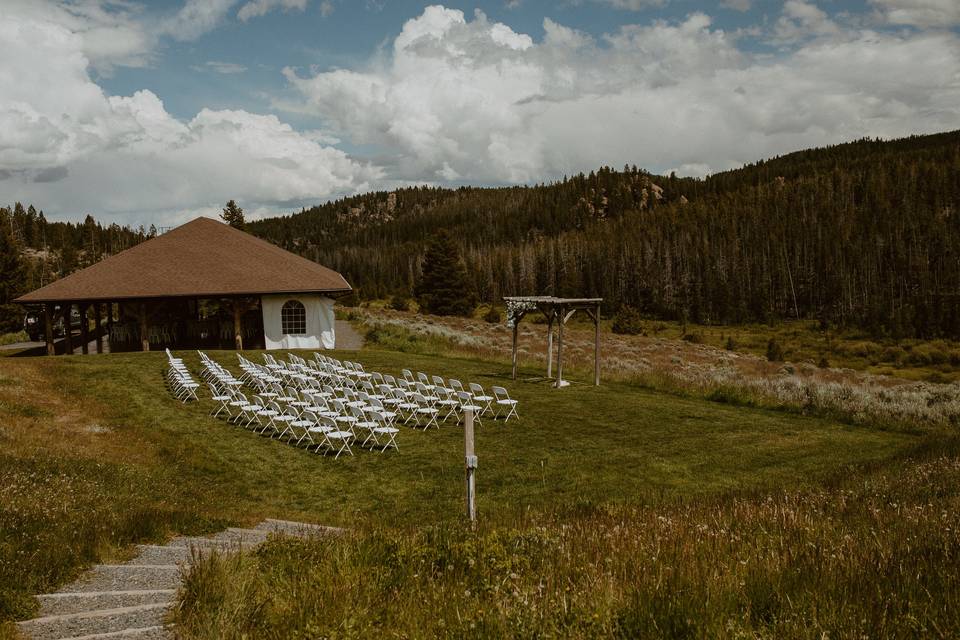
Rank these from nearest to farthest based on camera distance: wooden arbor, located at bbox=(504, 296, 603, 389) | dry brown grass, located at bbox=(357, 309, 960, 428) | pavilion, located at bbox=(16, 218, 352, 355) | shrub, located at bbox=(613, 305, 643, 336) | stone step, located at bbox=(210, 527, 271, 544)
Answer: stone step, located at bbox=(210, 527, 271, 544) < dry brown grass, located at bbox=(357, 309, 960, 428) < wooden arbor, located at bbox=(504, 296, 603, 389) < pavilion, located at bbox=(16, 218, 352, 355) < shrub, located at bbox=(613, 305, 643, 336)

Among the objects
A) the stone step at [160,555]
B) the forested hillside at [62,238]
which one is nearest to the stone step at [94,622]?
the stone step at [160,555]

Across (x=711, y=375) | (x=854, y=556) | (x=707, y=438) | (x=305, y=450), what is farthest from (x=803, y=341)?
(x=854, y=556)

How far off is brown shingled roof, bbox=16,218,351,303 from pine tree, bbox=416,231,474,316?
2733 cm

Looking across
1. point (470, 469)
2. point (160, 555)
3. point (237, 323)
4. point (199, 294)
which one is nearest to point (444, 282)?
point (237, 323)

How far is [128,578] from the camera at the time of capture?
562 centimetres

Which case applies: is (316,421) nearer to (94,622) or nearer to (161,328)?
(94,622)

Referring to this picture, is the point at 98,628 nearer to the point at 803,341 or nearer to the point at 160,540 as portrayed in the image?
the point at 160,540

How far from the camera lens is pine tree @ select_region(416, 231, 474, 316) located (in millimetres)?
60812

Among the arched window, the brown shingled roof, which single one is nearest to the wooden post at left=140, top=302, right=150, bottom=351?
the brown shingled roof

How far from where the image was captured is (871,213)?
335 feet

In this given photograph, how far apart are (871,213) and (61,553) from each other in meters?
119

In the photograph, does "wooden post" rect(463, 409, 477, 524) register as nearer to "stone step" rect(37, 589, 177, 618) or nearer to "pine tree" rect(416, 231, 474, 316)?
"stone step" rect(37, 589, 177, 618)

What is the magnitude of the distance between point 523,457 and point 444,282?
48767 millimetres

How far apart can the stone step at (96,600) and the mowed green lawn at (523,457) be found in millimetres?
3697
